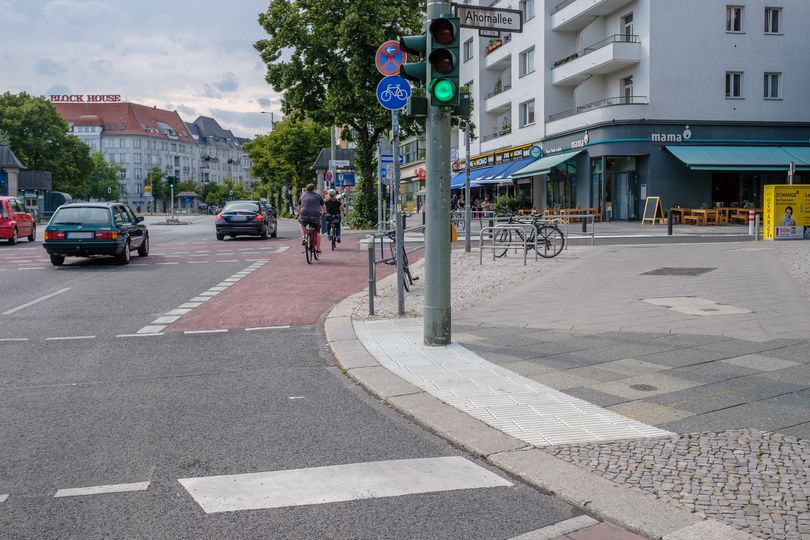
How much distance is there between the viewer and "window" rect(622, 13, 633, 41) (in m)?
40.1

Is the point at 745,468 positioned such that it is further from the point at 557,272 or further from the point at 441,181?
the point at 557,272

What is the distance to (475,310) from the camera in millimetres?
10727

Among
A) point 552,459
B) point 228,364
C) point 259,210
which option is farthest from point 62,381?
point 259,210

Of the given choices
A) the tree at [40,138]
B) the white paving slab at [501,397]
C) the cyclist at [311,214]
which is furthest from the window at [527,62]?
the tree at [40,138]

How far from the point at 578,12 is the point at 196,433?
41.2 metres

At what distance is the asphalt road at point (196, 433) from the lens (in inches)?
151

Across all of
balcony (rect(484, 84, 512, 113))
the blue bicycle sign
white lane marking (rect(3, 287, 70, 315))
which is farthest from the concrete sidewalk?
balcony (rect(484, 84, 512, 113))

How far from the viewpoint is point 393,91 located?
1119 centimetres

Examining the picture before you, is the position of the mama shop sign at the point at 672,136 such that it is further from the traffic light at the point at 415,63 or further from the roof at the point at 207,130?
the roof at the point at 207,130

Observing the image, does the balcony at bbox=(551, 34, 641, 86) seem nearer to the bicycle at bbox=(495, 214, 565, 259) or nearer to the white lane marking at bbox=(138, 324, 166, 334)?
the bicycle at bbox=(495, 214, 565, 259)

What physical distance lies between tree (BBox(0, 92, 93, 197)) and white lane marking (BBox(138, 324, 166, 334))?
84.5 metres

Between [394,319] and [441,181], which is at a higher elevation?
[441,181]

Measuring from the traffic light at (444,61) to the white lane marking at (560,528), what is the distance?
483 cm

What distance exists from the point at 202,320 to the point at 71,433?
5228 mm
